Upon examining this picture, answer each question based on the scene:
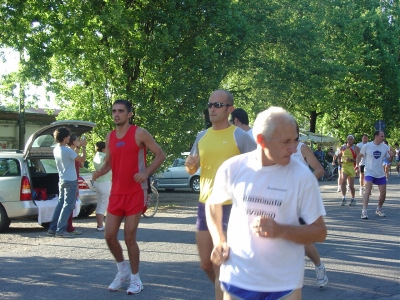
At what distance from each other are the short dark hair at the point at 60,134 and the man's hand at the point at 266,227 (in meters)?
8.34

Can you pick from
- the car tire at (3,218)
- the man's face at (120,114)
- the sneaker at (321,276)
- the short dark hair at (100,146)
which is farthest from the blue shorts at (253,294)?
the short dark hair at (100,146)

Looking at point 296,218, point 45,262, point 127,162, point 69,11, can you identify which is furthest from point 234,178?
point 69,11

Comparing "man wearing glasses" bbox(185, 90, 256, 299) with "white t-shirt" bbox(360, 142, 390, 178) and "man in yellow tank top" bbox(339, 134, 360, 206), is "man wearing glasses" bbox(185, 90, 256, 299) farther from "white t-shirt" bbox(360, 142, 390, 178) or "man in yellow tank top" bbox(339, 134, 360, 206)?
"man in yellow tank top" bbox(339, 134, 360, 206)

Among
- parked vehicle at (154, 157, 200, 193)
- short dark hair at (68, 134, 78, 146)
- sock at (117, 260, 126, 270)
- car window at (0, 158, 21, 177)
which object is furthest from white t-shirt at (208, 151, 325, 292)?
parked vehicle at (154, 157, 200, 193)

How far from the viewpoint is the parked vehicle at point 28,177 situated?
11.3 meters

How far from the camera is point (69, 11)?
1659 cm

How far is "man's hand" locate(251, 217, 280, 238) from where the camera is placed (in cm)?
308

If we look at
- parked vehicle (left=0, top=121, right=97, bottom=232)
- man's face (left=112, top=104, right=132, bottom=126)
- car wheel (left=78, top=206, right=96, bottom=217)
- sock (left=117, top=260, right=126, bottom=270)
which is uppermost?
man's face (left=112, top=104, right=132, bottom=126)

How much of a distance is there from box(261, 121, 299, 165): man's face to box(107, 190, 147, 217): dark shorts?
11.0 feet

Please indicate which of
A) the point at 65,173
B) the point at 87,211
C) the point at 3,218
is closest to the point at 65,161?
the point at 65,173

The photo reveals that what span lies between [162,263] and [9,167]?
4.75m

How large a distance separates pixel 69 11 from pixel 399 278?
12.0 meters

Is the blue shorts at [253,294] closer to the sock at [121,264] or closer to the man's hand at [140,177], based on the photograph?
the man's hand at [140,177]

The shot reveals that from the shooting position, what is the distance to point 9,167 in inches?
462
